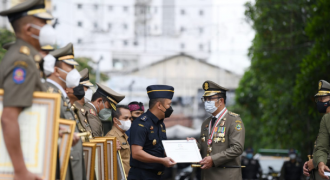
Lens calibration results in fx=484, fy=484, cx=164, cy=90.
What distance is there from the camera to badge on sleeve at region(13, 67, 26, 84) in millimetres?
3424

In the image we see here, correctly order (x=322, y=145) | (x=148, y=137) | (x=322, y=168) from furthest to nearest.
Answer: (x=322, y=145) < (x=322, y=168) < (x=148, y=137)

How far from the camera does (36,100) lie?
354 cm

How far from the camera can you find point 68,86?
4758 millimetres

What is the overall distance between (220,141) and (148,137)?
1.32 metres

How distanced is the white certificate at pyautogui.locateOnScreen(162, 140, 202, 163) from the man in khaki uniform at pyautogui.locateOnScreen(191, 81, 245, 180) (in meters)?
0.36

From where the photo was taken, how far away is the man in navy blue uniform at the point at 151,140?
252 inches

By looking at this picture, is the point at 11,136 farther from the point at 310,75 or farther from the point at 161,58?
the point at 161,58

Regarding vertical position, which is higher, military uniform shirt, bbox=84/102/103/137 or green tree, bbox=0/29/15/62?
green tree, bbox=0/29/15/62

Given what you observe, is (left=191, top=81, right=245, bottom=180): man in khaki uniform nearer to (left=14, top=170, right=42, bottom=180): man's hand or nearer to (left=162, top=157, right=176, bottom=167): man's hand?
(left=162, top=157, right=176, bottom=167): man's hand

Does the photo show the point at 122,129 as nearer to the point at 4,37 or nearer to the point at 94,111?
the point at 94,111

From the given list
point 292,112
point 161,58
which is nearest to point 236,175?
point 292,112

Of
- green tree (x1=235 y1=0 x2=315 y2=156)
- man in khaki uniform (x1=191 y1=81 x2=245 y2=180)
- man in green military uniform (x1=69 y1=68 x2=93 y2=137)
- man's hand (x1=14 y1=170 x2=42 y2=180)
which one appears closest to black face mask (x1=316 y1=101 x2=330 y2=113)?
man in khaki uniform (x1=191 y1=81 x2=245 y2=180)

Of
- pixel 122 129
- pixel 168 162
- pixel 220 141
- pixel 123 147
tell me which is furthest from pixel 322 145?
pixel 122 129

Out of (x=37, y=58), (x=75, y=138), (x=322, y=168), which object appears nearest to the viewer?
(x=37, y=58)
